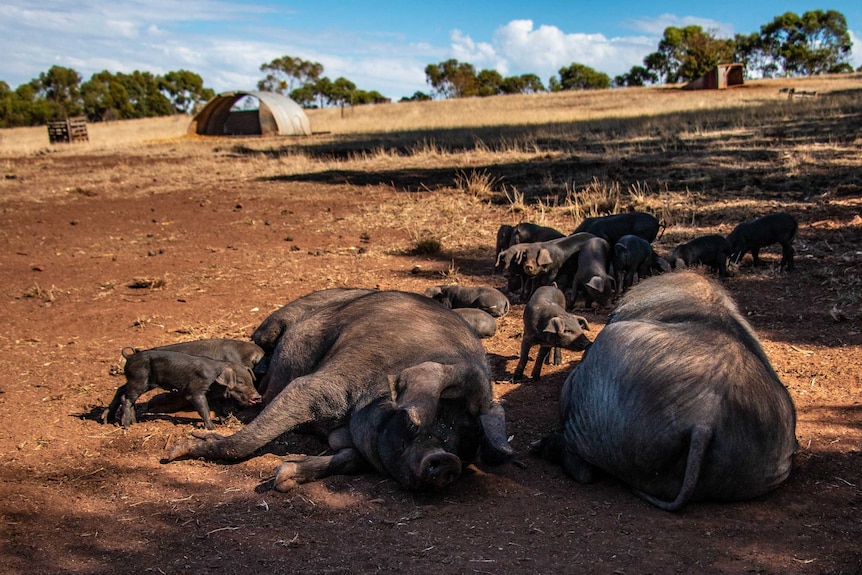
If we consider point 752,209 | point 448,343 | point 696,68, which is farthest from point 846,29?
point 448,343

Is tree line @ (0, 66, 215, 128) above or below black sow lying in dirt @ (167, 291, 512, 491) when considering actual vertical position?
above

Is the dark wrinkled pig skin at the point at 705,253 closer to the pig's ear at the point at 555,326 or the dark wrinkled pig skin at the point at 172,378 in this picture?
the pig's ear at the point at 555,326

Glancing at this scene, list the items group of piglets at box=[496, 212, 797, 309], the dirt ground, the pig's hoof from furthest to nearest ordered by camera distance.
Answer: group of piglets at box=[496, 212, 797, 309] → the pig's hoof → the dirt ground

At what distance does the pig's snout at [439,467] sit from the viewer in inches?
130

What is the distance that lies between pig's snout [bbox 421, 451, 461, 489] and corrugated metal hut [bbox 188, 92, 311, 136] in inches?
1111

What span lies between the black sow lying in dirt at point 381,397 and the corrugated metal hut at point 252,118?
26525 millimetres

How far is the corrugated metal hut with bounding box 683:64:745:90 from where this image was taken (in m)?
44.1

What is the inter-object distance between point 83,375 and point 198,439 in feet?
5.71

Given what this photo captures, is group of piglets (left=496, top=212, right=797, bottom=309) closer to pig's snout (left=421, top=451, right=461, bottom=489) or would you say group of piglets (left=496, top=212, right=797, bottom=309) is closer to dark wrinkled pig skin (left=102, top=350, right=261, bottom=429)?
dark wrinkled pig skin (left=102, top=350, right=261, bottom=429)

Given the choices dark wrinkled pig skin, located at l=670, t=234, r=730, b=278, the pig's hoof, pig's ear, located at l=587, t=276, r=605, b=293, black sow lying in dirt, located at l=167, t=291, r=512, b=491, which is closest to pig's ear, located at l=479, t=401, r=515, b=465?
black sow lying in dirt, located at l=167, t=291, r=512, b=491

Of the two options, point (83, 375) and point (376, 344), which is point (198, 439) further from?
point (83, 375)

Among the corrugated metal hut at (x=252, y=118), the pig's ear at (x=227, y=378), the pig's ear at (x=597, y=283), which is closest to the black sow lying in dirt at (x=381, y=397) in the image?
the pig's ear at (x=227, y=378)

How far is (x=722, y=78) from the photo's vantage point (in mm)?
44125

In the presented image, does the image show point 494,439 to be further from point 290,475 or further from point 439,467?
point 290,475
